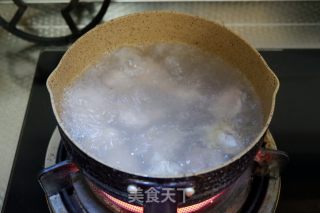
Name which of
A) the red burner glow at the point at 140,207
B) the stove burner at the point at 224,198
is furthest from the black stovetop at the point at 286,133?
the red burner glow at the point at 140,207

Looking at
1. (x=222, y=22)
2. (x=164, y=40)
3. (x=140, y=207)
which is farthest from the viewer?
(x=222, y=22)

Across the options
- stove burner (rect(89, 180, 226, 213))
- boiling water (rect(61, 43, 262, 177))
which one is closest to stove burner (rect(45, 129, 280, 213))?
stove burner (rect(89, 180, 226, 213))

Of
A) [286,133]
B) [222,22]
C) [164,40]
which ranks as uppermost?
[164,40]

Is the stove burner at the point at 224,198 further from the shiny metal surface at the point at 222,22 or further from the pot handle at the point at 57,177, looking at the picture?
the shiny metal surface at the point at 222,22

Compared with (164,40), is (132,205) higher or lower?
lower

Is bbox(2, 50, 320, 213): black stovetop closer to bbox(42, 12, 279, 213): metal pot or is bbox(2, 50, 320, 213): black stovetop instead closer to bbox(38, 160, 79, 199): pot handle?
bbox(38, 160, 79, 199): pot handle

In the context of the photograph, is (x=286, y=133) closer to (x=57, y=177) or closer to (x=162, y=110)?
(x=162, y=110)

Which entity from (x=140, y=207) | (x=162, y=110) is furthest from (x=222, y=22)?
(x=140, y=207)

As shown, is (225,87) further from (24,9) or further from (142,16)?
(24,9)
